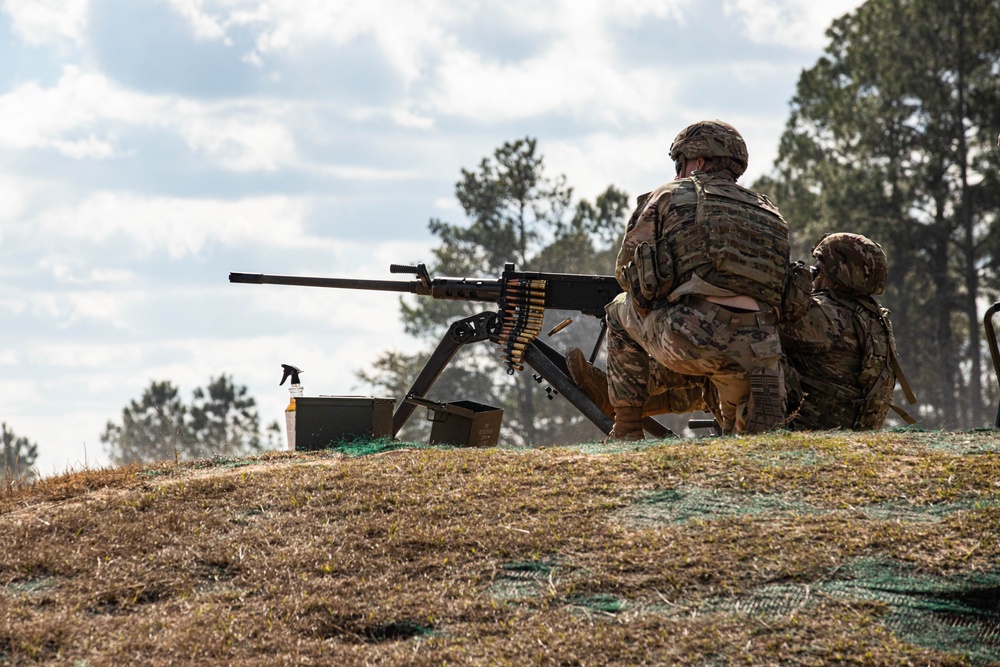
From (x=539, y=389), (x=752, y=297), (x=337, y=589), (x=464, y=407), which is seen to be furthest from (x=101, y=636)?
(x=539, y=389)

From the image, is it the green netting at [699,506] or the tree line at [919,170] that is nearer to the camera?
the green netting at [699,506]

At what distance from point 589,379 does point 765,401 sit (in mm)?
2772

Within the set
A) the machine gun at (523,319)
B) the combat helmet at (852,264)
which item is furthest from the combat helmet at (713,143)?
the machine gun at (523,319)

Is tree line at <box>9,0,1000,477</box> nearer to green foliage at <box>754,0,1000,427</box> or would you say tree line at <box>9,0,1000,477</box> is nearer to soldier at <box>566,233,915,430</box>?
green foliage at <box>754,0,1000,427</box>

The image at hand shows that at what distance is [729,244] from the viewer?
7.45m

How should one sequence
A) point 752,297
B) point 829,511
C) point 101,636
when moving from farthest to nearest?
point 752,297 → point 829,511 → point 101,636

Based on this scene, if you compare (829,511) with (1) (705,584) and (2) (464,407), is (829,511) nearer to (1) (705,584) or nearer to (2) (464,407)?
(1) (705,584)

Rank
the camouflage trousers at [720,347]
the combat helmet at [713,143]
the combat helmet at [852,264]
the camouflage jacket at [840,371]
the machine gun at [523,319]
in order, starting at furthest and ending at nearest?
1. the machine gun at [523,319]
2. the combat helmet at [852,264]
3. the camouflage jacket at [840,371]
4. the combat helmet at [713,143]
5. the camouflage trousers at [720,347]

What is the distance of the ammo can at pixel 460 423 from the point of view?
955cm

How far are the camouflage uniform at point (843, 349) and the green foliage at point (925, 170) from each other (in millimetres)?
23227

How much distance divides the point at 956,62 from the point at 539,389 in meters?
15.6

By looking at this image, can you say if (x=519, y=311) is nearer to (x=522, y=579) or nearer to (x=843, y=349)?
(x=843, y=349)

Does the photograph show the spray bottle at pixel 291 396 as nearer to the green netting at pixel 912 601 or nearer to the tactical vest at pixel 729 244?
the tactical vest at pixel 729 244

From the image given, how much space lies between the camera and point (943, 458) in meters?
5.95
